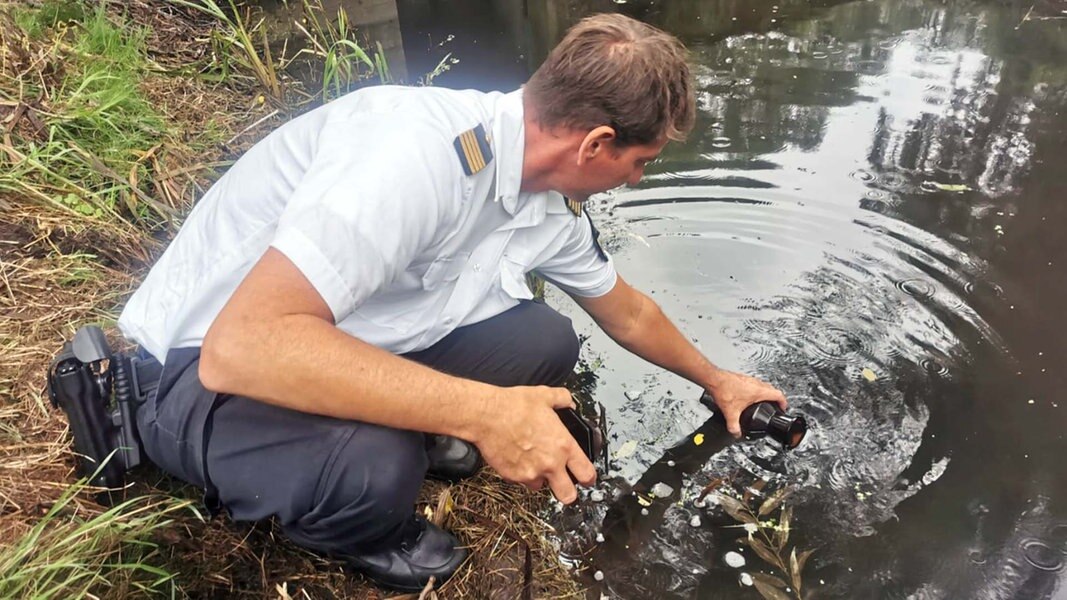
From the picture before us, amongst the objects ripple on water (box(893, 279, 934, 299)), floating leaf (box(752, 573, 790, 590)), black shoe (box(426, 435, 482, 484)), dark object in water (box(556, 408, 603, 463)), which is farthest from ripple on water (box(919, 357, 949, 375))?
black shoe (box(426, 435, 482, 484))

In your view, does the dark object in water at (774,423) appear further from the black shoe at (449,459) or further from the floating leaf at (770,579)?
the black shoe at (449,459)

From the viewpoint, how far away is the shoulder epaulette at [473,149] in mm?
1730

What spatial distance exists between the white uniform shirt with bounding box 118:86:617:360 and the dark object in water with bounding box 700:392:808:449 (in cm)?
96

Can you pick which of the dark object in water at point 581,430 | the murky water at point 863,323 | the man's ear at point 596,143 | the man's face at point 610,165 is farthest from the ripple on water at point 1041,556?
the man's ear at point 596,143

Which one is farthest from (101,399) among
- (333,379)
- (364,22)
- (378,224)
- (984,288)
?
(364,22)

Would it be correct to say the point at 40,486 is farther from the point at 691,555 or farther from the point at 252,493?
the point at 691,555

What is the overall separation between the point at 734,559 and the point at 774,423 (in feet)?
1.59

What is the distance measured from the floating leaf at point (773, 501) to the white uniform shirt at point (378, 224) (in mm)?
1112

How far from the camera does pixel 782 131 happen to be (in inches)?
186

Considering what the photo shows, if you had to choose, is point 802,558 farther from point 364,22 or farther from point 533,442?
point 364,22

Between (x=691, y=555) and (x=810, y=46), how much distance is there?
4.95m

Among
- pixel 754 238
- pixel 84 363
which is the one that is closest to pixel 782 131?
pixel 754 238

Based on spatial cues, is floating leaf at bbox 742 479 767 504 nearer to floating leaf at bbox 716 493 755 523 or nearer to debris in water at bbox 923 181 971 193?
floating leaf at bbox 716 493 755 523

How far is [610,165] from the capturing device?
1.88 metres
